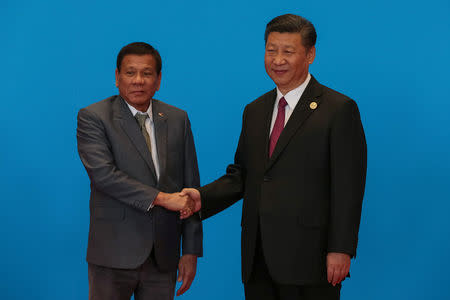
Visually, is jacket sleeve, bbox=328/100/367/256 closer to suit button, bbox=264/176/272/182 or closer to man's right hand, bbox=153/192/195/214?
suit button, bbox=264/176/272/182

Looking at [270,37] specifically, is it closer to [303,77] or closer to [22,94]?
[303,77]

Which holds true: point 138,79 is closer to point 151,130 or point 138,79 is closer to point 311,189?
point 151,130

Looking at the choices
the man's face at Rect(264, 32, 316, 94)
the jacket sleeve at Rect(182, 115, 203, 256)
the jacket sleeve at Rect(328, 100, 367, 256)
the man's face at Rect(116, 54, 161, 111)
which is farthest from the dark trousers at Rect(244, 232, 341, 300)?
the man's face at Rect(116, 54, 161, 111)

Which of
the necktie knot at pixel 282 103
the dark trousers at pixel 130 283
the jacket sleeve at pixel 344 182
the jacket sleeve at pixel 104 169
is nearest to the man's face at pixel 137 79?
the jacket sleeve at pixel 104 169

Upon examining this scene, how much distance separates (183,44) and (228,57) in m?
0.27

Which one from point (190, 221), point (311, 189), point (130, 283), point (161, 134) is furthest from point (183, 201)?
point (311, 189)

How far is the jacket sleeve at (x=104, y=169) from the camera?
2188mm

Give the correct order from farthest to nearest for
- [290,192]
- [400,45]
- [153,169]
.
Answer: [400,45]
[153,169]
[290,192]

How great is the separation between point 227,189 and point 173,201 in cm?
25

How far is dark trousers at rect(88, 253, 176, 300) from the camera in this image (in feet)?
7.38

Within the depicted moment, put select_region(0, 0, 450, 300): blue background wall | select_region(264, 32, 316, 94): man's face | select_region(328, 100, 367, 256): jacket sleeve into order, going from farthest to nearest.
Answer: select_region(0, 0, 450, 300): blue background wall → select_region(264, 32, 316, 94): man's face → select_region(328, 100, 367, 256): jacket sleeve

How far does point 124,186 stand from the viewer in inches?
86.1

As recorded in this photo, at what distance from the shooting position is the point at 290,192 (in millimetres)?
2125

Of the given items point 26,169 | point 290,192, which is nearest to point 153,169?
point 290,192
